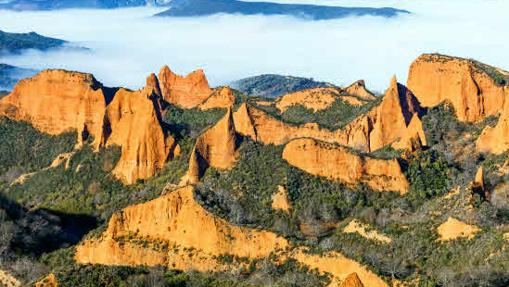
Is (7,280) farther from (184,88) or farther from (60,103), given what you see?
A: (184,88)

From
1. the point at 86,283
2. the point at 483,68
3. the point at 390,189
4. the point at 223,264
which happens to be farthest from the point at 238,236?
the point at 483,68

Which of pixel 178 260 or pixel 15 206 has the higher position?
pixel 178 260

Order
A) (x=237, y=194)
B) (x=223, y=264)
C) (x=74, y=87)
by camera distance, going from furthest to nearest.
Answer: (x=74, y=87) < (x=237, y=194) < (x=223, y=264)

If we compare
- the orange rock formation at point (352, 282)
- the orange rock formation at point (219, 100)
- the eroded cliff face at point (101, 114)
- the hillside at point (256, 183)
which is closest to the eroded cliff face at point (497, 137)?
the hillside at point (256, 183)

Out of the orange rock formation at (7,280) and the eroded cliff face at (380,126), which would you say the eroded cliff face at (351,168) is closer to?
the eroded cliff face at (380,126)

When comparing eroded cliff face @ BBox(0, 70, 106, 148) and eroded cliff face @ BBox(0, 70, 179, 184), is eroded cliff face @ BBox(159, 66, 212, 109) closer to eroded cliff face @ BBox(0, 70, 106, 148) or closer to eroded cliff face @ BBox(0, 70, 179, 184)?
eroded cliff face @ BBox(0, 70, 179, 184)

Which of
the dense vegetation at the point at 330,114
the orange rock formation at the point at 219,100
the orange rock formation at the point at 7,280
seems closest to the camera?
the orange rock formation at the point at 7,280

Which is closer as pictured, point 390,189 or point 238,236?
point 238,236

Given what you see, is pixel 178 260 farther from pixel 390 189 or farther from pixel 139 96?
pixel 139 96
